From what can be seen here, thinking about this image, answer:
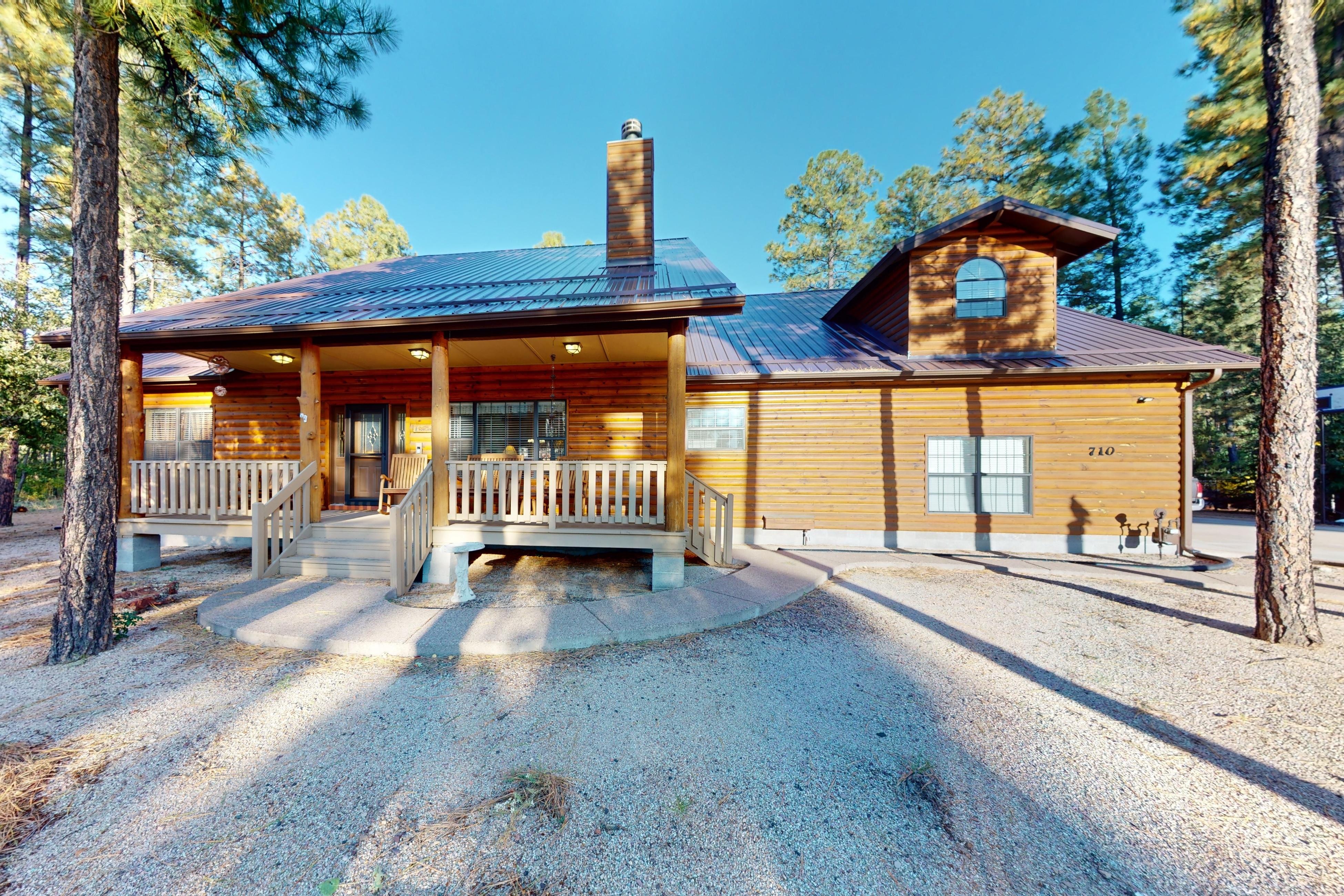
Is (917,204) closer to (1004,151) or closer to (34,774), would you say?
(1004,151)

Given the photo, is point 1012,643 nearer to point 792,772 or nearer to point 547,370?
point 792,772

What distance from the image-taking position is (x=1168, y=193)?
525 inches

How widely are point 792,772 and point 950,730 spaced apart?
3.51 ft

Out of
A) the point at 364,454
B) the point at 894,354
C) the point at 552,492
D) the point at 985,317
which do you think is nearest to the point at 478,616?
the point at 552,492

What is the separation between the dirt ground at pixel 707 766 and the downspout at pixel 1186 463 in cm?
398

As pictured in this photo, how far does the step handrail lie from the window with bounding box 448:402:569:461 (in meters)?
2.40

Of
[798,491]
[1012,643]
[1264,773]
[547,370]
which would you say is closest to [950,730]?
[1264,773]

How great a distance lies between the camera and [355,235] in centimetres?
2392

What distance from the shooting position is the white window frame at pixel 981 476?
7293 millimetres

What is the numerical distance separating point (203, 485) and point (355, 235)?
79.9ft

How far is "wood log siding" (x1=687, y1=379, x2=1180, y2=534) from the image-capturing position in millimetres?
7062

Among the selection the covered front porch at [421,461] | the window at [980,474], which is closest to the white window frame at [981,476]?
the window at [980,474]

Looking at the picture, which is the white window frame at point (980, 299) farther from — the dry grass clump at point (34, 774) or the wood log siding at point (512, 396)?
the dry grass clump at point (34, 774)

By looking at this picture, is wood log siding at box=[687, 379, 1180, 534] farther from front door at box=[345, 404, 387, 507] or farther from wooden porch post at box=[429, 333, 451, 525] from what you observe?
front door at box=[345, 404, 387, 507]
